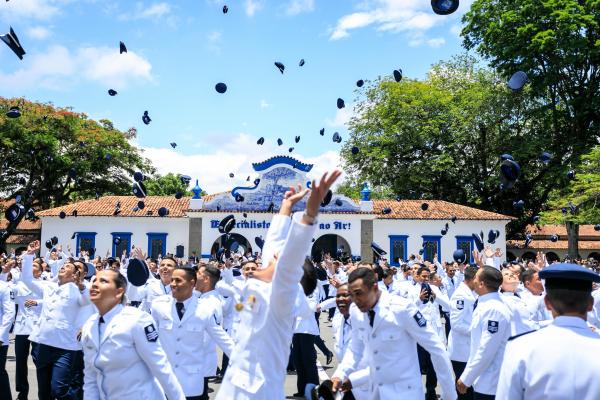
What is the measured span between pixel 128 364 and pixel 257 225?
28225 mm

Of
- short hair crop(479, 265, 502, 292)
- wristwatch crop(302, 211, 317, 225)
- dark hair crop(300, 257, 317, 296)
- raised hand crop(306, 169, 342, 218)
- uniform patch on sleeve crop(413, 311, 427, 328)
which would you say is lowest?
uniform patch on sleeve crop(413, 311, 427, 328)

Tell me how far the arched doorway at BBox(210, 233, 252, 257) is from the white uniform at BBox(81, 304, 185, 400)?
1073 inches

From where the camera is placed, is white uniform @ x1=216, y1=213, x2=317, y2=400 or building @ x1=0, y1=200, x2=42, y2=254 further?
building @ x1=0, y1=200, x2=42, y2=254

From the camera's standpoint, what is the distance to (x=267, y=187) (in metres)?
32.0

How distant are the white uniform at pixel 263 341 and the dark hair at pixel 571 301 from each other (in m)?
1.18

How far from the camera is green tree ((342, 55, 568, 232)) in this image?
111 ft

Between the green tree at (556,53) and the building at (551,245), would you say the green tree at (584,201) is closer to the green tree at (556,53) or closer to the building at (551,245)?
the green tree at (556,53)

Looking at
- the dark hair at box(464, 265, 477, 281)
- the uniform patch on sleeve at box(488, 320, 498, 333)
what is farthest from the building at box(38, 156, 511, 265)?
the uniform patch on sleeve at box(488, 320, 498, 333)

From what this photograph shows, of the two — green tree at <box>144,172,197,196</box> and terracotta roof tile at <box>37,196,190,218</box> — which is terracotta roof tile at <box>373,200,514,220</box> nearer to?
terracotta roof tile at <box>37,196,190,218</box>

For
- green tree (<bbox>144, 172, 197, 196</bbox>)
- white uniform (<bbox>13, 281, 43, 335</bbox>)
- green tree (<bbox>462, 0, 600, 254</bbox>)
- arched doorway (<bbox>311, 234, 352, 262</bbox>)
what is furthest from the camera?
green tree (<bbox>144, 172, 197, 196</bbox>)

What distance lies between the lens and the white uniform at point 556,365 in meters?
2.37

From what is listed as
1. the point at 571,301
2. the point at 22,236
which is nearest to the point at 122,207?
the point at 22,236

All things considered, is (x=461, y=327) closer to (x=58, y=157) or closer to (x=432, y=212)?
(x=432, y=212)

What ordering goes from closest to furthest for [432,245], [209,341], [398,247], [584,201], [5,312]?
[209,341]
[5,312]
[584,201]
[398,247]
[432,245]
